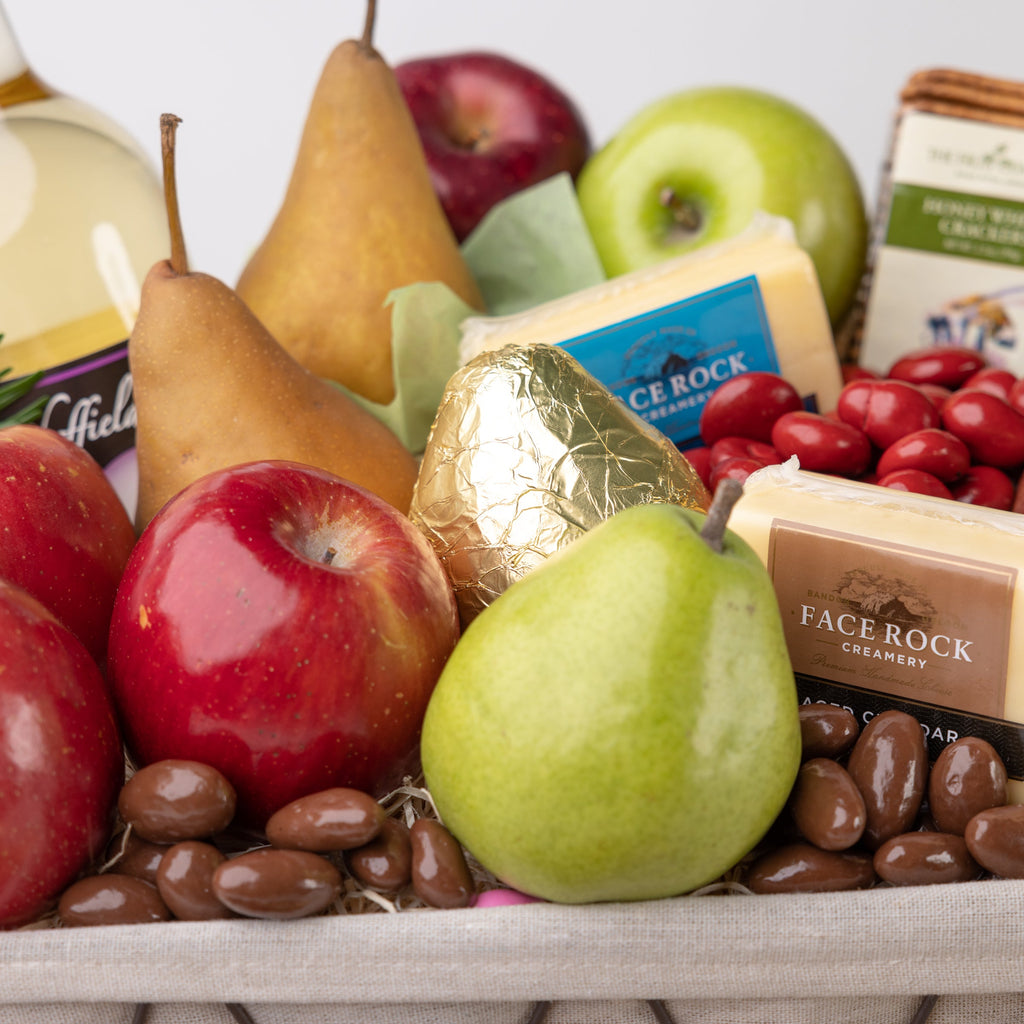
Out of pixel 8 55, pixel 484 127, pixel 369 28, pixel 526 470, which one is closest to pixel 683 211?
pixel 484 127

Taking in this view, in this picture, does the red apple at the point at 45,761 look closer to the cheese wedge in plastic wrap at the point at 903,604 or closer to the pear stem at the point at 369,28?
the cheese wedge in plastic wrap at the point at 903,604

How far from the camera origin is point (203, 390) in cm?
75

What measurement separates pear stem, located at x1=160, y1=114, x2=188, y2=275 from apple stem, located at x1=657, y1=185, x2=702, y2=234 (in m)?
0.55

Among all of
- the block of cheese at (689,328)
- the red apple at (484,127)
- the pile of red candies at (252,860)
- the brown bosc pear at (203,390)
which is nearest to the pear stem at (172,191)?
the brown bosc pear at (203,390)

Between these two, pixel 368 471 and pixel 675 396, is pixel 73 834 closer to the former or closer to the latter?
pixel 368 471

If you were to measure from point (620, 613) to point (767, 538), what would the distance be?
166 mm

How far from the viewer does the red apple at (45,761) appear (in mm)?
511

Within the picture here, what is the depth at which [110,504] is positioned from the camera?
725mm

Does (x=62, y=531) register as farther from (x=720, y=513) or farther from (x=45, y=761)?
(x=720, y=513)

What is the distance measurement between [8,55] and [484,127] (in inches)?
19.7

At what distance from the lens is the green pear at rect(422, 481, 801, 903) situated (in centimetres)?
47

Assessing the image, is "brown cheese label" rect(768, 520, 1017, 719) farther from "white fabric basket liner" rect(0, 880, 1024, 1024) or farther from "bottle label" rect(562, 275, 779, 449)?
"bottle label" rect(562, 275, 779, 449)

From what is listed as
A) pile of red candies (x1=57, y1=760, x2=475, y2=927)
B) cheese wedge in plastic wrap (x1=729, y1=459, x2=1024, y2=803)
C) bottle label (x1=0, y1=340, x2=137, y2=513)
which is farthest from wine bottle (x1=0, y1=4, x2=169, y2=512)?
cheese wedge in plastic wrap (x1=729, y1=459, x2=1024, y2=803)

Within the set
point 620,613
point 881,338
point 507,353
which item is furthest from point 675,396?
point 620,613
